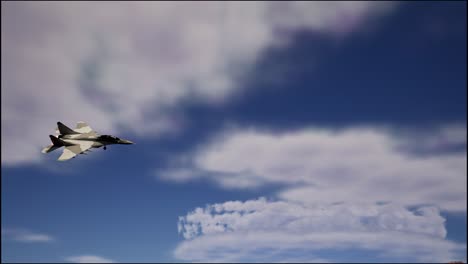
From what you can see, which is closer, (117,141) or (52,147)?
(52,147)

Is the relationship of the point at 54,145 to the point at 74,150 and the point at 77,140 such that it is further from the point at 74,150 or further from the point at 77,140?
the point at 74,150

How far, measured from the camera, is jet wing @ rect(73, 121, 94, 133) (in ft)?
226

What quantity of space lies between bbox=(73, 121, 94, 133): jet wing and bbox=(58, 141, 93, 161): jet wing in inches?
149

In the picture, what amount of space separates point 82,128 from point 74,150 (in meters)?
9.09

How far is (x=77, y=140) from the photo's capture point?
65.9m

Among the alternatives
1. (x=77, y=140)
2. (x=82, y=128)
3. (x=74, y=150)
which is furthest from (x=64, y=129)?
(x=74, y=150)

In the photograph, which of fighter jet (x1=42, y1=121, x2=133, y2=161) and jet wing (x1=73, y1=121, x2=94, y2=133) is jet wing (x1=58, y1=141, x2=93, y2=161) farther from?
jet wing (x1=73, y1=121, x2=94, y2=133)

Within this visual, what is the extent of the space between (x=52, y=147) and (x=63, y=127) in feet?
17.7

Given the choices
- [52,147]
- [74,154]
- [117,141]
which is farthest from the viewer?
[117,141]

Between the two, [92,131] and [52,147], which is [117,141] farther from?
[52,147]

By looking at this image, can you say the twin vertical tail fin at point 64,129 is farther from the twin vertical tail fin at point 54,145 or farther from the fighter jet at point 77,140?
the twin vertical tail fin at point 54,145

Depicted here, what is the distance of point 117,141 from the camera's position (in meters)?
75.9

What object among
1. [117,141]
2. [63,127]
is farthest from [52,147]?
[117,141]

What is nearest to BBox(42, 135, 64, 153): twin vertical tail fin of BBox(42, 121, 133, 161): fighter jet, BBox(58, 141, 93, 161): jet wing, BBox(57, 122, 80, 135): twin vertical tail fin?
BBox(42, 121, 133, 161): fighter jet
